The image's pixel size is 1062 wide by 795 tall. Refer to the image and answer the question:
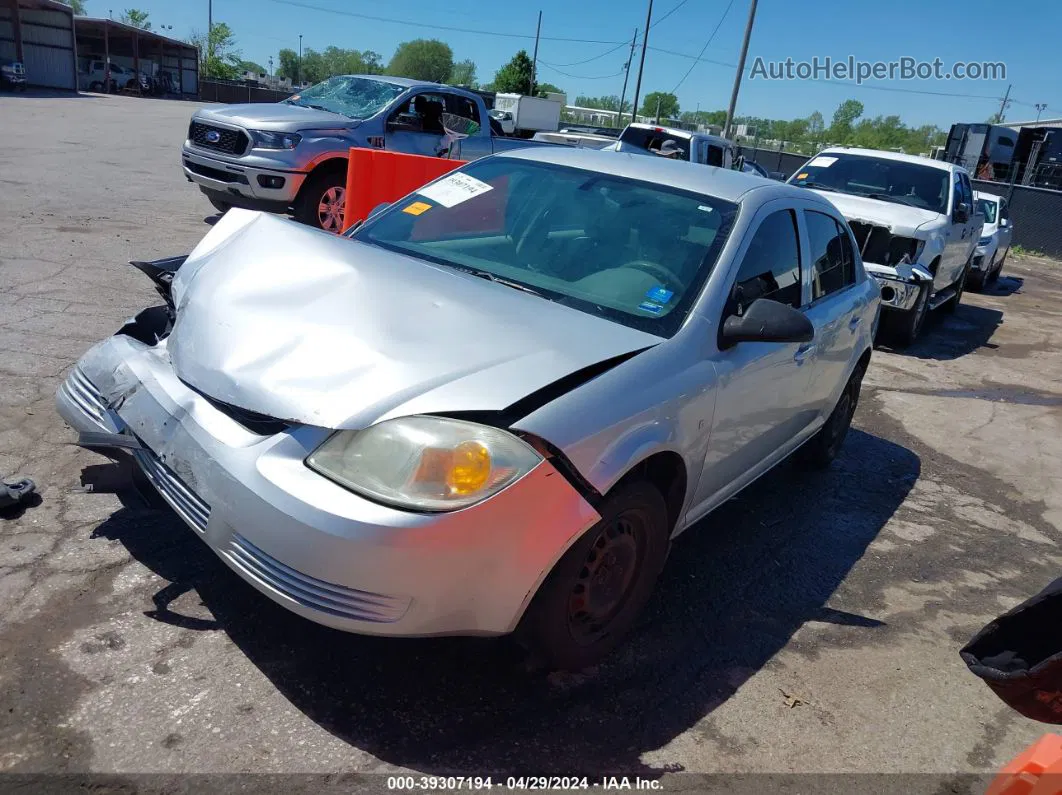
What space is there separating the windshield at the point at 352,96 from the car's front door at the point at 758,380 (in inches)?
292

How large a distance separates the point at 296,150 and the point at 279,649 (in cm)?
733

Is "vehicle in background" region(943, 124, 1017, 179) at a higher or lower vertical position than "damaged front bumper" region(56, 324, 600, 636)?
higher

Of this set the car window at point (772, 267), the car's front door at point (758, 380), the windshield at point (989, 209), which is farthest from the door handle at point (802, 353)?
the windshield at point (989, 209)

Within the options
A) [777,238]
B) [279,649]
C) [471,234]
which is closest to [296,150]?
[471,234]

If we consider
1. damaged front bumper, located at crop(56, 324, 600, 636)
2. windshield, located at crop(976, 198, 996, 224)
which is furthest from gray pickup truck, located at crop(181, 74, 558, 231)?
windshield, located at crop(976, 198, 996, 224)

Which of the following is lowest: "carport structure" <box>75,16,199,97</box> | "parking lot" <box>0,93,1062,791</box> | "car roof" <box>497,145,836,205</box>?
"parking lot" <box>0,93,1062,791</box>

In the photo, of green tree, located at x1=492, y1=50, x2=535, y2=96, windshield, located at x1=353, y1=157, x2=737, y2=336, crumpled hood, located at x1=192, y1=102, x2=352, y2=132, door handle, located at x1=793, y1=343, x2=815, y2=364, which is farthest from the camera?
green tree, located at x1=492, y1=50, x2=535, y2=96

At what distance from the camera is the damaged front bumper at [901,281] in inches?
328

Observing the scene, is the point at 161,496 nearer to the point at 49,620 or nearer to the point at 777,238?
the point at 49,620

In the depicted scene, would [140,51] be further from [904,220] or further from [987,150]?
[904,220]

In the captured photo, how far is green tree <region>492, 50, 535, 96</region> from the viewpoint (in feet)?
216

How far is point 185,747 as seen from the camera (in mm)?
2369

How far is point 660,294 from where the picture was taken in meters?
3.24

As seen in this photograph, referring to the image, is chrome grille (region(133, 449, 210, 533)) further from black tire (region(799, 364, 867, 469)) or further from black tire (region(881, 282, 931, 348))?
black tire (region(881, 282, 931, 348))
